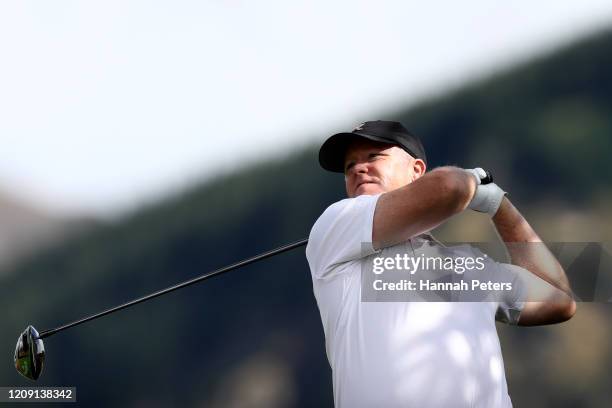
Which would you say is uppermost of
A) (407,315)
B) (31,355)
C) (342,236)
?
(342,236)

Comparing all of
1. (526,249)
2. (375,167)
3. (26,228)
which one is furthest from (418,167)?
(26,228)

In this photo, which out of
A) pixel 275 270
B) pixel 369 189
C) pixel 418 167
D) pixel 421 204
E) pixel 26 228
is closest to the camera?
pixel 421 204

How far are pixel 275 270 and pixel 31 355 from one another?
3.01ft

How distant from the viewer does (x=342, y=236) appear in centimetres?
141

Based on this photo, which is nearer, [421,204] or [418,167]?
[421,204]

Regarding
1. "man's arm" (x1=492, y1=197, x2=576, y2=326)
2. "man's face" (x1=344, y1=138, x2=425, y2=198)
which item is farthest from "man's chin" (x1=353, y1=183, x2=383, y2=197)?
"man's arm" (x1=492, y1=197, x2=576, y2=326)

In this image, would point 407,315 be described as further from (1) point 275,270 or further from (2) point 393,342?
(1) point 275,270

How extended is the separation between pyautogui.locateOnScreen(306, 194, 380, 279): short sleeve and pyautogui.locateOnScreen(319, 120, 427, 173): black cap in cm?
18

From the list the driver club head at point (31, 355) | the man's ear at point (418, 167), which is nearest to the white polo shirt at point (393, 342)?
the man's ear at point (418, 167)

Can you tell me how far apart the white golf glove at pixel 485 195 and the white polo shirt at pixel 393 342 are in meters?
0.14

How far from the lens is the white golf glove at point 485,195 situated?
1483 millimetres
